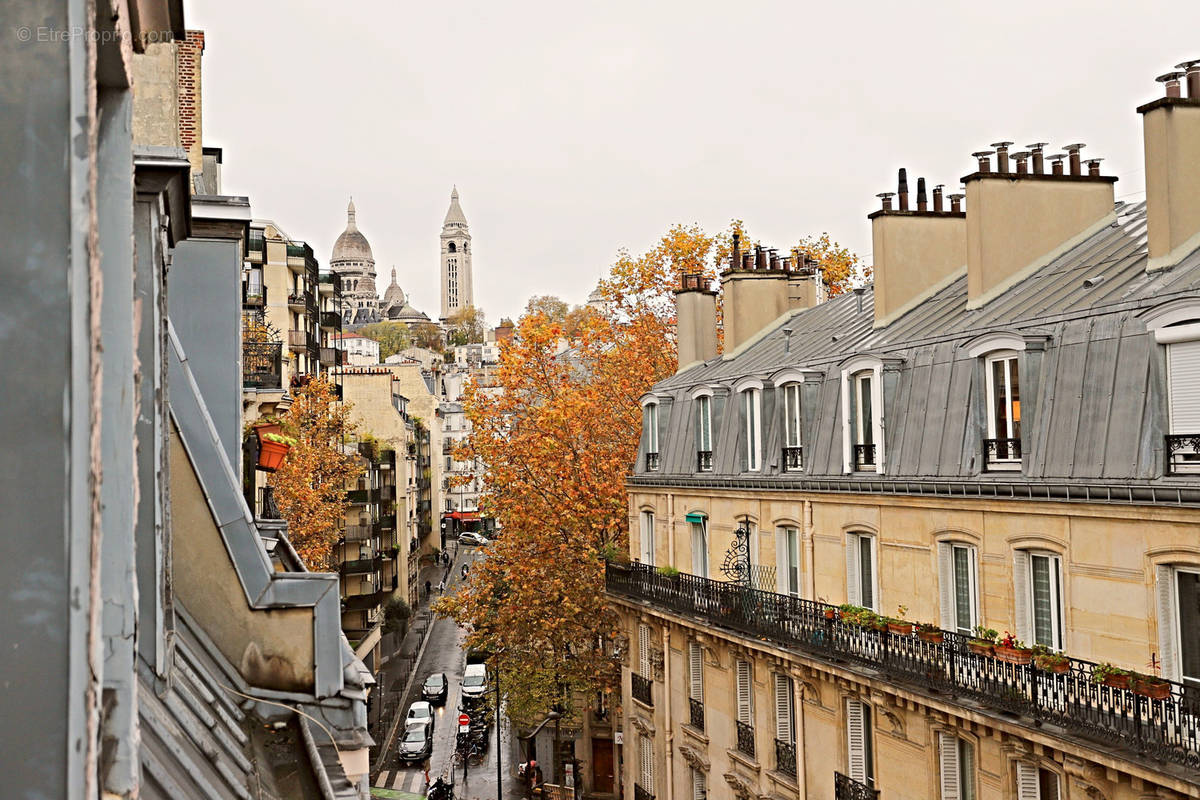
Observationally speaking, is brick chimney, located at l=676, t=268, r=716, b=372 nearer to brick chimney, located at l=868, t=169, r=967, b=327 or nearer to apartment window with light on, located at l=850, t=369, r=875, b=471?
brick chimney, located at l=868, t=169, r=967, b=327

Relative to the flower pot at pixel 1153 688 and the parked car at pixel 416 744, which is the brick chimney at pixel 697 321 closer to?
the parked car at pixel 416 744

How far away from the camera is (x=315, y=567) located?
32750 millimetres

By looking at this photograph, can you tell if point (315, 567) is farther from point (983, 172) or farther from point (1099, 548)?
point (1099, 548)

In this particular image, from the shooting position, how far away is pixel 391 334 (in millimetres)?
188875

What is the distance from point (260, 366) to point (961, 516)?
13.7m

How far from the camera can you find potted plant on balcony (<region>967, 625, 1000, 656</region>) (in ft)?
52.8

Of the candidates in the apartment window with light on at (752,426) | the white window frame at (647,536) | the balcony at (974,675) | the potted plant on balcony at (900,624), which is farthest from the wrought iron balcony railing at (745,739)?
the white window frame at (647,536)

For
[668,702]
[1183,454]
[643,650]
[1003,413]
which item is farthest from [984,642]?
[643,650]

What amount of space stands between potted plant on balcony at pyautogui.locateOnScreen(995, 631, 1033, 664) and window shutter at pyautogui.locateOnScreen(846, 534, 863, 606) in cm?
447

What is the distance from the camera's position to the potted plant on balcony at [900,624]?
59.4 feet

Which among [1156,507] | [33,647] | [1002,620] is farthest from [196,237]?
[1002,620]

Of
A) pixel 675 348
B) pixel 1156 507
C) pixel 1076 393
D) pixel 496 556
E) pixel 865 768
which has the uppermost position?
pixel 675 348

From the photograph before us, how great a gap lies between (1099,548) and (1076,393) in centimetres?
193

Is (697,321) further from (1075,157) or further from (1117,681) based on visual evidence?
(1117,681)
